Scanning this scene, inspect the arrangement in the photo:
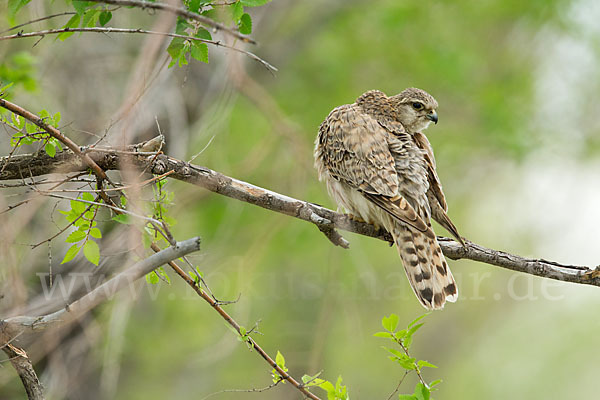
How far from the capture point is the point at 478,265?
12.0 m

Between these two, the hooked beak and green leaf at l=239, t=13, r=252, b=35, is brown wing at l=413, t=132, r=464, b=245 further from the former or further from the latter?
green leaf at l=239, t=13, r=252, b=35

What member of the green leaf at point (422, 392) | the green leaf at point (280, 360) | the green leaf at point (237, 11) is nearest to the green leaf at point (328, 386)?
the green leaf at point (280, 360)

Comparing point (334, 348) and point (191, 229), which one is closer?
point (191, 229)

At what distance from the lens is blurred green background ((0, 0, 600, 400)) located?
6.37 meters

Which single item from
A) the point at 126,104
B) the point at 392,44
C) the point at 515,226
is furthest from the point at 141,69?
the point at 515,226

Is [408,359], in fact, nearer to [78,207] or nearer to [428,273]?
[428,273]

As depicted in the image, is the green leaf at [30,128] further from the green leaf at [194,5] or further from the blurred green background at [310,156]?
the blurred green background at [310,156]

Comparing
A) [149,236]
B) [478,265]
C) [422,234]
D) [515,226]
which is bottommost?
[149,236]

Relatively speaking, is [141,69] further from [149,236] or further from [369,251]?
[369,251]

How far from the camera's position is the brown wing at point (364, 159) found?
4.00 m

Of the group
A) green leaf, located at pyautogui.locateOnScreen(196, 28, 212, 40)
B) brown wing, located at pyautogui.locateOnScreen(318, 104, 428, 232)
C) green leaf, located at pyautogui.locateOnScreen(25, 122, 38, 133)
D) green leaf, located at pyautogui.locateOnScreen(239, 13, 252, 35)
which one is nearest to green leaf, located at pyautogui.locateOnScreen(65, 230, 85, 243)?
green leaf, located at pyautogui.locateOnScreen(25, 122, 38, 133)

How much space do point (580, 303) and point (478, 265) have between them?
22.2 feet

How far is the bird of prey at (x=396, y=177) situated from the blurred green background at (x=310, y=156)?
0.38 metres

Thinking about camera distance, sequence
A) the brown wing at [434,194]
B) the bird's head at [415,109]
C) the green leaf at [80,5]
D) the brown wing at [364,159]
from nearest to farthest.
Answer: the green leaf at [80,5] < the brown wing at [364,159] < the brown wing at [434,194] < the bird's head at [415,109]
